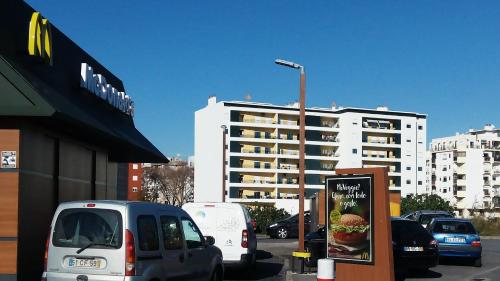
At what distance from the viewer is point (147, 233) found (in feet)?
31.1

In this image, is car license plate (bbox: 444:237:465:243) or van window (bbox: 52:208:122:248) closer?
van window (bbox: 52:208:122:248)

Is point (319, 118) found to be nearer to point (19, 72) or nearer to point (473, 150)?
point (473, 150)

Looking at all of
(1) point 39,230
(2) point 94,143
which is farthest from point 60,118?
(2) point 94,143

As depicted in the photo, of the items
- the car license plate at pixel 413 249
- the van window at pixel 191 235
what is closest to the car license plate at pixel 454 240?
the car license plate at pixel 413 249

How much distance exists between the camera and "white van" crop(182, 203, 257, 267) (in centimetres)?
1605

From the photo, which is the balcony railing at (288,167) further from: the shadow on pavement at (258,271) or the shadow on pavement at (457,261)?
the shadow on pavement at (258,271)

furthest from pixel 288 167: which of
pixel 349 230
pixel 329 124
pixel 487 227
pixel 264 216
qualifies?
pixel 349 230

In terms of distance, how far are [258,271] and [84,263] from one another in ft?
33.0

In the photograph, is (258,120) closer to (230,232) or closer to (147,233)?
(230,232)

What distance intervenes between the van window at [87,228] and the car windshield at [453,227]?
14231 mm

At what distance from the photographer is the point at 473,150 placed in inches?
5846

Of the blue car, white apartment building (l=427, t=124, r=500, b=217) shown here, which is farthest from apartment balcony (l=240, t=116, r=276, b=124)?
the blue car

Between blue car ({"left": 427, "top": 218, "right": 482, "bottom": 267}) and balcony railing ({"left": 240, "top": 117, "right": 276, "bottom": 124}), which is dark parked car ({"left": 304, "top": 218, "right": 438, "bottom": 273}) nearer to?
blue car ({"left": 427, "top": 218, "right": 482, "bottom": 267})

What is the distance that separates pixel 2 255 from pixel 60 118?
253 centimetres
